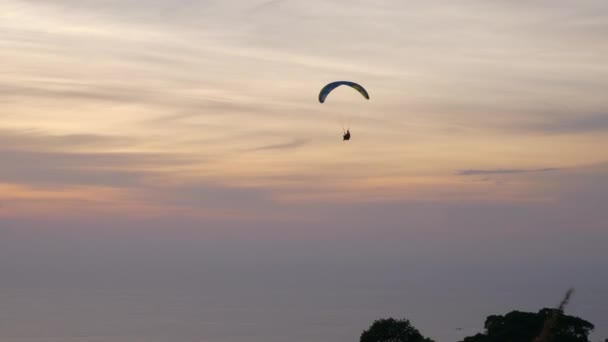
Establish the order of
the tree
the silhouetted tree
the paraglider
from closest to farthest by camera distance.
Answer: the paraglider
the tree
the silhouetted tree

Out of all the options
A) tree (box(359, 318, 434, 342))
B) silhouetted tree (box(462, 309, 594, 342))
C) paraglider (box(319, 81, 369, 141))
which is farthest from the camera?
silhouetted tree (box(462, 309, 594, 342))

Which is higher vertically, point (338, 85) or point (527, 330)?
point (338, 85)

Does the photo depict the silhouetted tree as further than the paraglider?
Yes

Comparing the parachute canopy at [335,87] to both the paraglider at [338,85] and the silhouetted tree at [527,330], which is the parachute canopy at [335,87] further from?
the silhouetted tree at [527,330]

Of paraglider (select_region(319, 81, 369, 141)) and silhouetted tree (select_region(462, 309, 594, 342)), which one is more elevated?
paraglider (select_region(319, 81, 369, 141))

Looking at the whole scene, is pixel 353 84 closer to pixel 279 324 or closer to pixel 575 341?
pixel 575 341

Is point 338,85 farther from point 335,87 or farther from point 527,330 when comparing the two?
point 527,330

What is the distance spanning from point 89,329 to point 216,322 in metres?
30.1

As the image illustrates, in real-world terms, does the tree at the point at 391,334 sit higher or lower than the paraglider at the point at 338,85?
lower

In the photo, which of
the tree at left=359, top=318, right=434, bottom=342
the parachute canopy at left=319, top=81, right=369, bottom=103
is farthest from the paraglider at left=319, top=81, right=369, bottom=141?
the tree at left=359, top=318, right=434, bottom=342

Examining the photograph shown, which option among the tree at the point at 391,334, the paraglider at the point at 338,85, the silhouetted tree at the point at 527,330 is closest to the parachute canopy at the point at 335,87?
the paraglider at the point at 338,85

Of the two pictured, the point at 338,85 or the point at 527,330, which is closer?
the point at 338,85

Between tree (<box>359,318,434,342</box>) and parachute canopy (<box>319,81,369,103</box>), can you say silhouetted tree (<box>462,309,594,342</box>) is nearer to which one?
tree (<box>359,318,434,342</box>)

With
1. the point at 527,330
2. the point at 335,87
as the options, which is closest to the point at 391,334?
the point at 527,330
